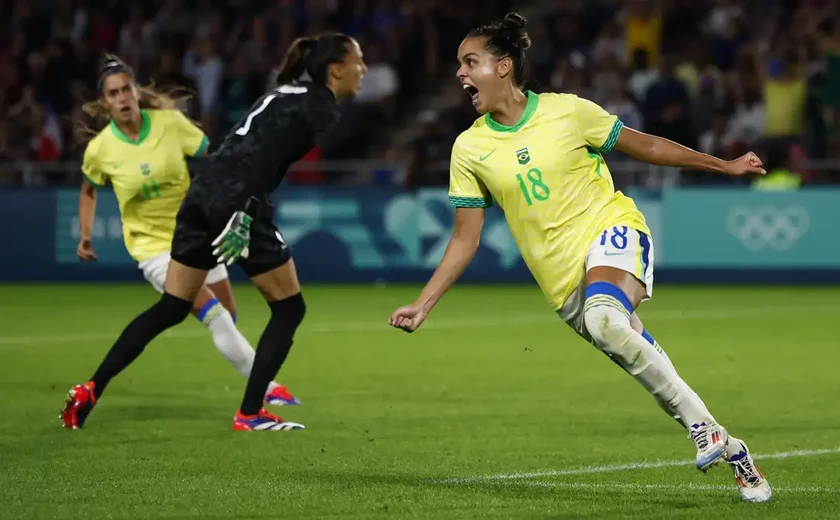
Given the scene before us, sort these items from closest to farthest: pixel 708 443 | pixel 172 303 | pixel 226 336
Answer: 1. pixel 708 443
2. pixel 172 303
3. pixel 226 336

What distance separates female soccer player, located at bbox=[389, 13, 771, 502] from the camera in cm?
686

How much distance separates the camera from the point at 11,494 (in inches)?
268

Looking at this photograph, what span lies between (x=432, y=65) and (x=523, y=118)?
1761 cm

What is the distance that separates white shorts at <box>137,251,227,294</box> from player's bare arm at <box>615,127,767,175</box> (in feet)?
13.2

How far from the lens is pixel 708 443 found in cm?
645

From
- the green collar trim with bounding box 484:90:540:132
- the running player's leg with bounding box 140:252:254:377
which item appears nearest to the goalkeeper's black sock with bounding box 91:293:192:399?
the running player's leg with bounding box 140:252:254:377

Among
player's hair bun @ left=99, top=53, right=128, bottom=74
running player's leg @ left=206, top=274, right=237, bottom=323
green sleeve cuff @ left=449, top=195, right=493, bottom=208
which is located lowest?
running player's leg @ left=206, top=274, right=237, bottom=323

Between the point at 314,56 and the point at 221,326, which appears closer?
the point at 314,56

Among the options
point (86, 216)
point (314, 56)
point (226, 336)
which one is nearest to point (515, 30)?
point (314, 56)

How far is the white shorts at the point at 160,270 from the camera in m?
10.4

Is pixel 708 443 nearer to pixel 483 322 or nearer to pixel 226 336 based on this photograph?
pixel 226 336

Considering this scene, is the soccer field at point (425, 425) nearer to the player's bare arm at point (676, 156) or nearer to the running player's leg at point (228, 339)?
the running player's leg at point (228, 339)

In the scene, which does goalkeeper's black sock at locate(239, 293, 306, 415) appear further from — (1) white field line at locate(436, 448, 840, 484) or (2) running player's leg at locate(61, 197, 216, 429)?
(1) white field line at locate(436, 448, 840, 484)

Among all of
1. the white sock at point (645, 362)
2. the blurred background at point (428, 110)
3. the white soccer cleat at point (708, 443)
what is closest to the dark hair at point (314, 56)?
the white sock at point (645, 362)
